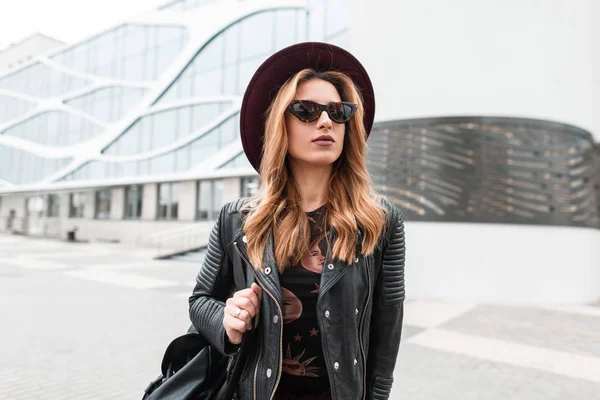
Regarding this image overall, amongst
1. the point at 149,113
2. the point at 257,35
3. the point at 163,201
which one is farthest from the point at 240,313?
the point at 149,113

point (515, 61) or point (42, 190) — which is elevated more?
point (515, 61)

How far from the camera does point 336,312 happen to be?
1.45 metres

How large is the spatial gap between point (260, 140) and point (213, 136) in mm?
23965

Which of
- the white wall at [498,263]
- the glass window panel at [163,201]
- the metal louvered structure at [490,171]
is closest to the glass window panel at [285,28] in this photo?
the glass window panel at [163,201]

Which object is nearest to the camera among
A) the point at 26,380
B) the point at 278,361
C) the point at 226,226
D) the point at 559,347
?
the point at 278,361

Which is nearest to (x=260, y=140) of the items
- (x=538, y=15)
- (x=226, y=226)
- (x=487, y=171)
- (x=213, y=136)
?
(x=226, y=226)

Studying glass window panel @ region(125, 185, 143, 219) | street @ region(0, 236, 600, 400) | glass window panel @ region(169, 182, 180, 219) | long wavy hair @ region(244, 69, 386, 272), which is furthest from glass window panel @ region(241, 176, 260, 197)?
long wavy hair @ region(244, 69, 386, 272)

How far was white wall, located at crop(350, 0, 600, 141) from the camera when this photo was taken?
8.84 m

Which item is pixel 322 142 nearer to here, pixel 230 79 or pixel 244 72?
pixel 244 72

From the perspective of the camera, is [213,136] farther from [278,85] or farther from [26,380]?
[278,85]

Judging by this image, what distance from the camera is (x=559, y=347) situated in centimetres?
575

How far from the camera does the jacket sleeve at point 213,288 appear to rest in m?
1.52

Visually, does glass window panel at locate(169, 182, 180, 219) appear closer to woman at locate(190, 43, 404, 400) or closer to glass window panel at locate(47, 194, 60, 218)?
glass window panel at locate(47, 194, 60, 218)

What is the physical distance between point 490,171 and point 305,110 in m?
8.08
